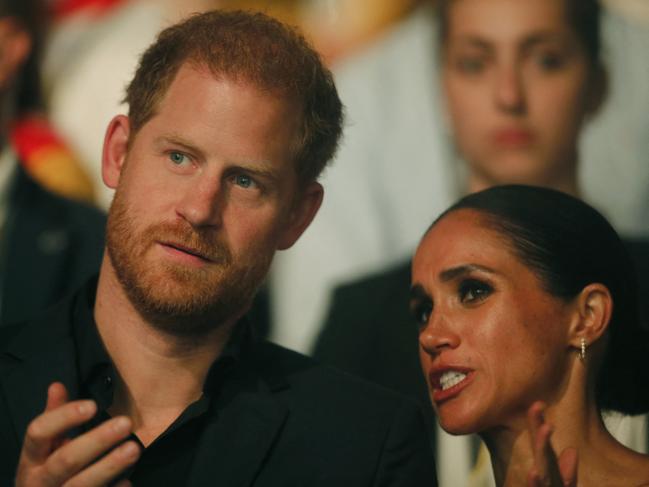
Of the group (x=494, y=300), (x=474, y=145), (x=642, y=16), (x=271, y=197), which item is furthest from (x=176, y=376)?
(x=642, y=16)

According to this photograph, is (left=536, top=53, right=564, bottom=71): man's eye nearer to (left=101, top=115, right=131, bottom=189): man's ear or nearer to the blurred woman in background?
the blurred woman in background

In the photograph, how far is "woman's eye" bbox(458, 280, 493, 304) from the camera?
1.77m

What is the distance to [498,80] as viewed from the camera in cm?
241

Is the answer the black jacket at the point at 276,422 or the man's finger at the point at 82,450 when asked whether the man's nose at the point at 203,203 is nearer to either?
the black jacket at the point at 276,422

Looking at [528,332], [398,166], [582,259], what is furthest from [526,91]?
[528,332]

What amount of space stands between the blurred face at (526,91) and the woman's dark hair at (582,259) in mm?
500

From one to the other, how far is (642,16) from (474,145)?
1.45 feet

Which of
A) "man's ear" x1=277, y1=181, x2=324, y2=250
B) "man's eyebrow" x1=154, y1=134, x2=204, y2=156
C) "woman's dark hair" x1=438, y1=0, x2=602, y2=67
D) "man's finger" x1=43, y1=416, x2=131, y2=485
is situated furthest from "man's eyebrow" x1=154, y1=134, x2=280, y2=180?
"woman's dark hair" x1=438, y1=0, x2=602, y2=67

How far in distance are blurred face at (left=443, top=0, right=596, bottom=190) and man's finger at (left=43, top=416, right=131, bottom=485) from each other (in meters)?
1.25

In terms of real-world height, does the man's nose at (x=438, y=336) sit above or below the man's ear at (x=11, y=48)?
below

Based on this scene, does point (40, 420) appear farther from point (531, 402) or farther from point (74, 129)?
point (74, 129)

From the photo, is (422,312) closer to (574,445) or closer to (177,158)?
(574,445)

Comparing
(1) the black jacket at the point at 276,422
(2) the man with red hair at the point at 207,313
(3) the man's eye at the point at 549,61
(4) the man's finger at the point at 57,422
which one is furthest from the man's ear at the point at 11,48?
(4) the man's finger at the point at 57,422

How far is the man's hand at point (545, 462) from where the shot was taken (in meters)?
1.52
